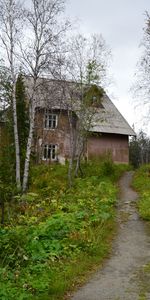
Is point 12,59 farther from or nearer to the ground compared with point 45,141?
farther from the ground

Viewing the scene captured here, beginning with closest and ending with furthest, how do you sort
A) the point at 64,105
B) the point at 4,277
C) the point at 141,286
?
the point at 4,277 → the point at 141,286 → the point at 64,105

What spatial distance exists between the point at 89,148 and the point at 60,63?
18662 millimetres

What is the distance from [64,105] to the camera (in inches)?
1134

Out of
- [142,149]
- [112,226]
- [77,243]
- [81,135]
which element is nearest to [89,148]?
[81,135]

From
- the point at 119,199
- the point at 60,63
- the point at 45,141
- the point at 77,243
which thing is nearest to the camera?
the point at 77,243

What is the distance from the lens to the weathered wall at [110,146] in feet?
131

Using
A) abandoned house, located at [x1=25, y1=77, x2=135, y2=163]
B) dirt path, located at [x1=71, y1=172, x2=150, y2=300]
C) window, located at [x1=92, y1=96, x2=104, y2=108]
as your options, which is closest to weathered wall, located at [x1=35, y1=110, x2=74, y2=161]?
abandoned house, located at [x1=25, y1=77, x2=135, y2=163]

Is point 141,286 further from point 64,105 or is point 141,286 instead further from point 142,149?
point 142,149

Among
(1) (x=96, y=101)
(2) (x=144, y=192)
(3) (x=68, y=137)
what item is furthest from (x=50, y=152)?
(2) (x=144, y=192)

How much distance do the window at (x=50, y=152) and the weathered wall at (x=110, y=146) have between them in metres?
3.33

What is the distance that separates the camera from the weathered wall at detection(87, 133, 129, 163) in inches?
1567

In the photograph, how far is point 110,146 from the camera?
40.9 meters

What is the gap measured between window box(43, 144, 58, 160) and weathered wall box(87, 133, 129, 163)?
131 inches

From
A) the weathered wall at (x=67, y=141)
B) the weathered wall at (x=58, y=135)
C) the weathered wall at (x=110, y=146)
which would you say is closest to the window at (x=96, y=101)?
the weathered wall at (x=67, y=141)
